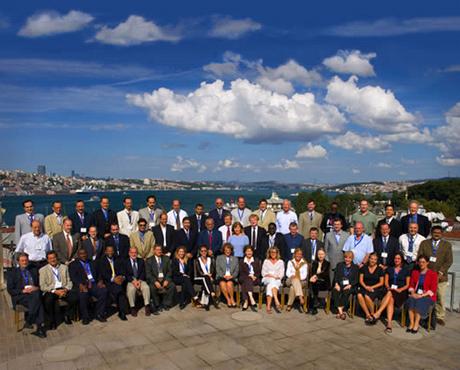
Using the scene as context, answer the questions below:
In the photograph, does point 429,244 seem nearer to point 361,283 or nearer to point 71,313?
point 361,283

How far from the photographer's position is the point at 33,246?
282 inches

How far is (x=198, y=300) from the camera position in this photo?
771 cm

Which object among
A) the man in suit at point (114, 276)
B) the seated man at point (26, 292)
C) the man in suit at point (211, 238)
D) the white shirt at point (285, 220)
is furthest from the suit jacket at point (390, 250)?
the seated man at point (26, 292)

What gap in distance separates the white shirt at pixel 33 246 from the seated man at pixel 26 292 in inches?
21.8

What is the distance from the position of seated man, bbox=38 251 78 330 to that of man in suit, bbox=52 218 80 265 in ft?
1.57

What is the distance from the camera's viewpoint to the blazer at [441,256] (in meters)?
6.93

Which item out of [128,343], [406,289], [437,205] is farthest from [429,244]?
[437,205]

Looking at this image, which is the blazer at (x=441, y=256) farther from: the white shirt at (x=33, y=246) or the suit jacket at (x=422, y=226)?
the white shirt at (x=33, y=246)

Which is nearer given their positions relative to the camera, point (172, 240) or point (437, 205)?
point (172, 240)

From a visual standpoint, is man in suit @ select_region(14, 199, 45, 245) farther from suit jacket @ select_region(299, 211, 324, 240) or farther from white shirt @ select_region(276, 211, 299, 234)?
suit jacket @ select_region(299, 211, 324, 240)

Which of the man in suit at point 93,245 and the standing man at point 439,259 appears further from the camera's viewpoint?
the man in suit at point 93,245

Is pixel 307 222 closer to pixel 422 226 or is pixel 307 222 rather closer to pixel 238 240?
pixel 238 240

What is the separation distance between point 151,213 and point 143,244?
35.7 inches

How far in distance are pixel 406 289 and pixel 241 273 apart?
2803 mm
